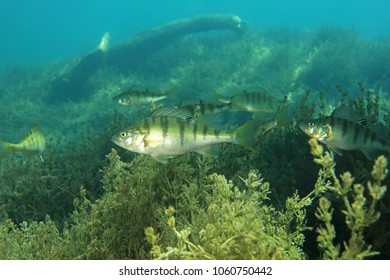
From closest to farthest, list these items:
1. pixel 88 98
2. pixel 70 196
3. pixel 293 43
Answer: pixel 70 196, pixel 88 98, pixel 293 43

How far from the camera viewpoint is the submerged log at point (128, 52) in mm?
21016

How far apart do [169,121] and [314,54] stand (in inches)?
687

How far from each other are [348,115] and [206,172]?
1.87 meters

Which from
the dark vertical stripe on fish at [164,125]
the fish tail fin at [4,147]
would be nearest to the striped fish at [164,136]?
the dark vertical stripe on fish at [164,125]

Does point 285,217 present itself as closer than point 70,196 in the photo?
Yes

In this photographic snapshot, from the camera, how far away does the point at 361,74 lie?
17.7 metres

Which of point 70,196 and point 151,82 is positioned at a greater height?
point 151,82

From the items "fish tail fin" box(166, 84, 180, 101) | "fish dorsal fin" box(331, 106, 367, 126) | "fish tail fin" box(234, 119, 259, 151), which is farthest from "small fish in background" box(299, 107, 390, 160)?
"fish tail fin" box(166, 84, 180, 101)

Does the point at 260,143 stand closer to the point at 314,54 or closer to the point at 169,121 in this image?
the point at 169,121

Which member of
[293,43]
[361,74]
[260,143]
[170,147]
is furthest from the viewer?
[293,43]

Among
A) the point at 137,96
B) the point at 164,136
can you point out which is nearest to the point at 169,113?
the point at 164,136

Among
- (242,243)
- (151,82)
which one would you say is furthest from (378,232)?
(151,82)

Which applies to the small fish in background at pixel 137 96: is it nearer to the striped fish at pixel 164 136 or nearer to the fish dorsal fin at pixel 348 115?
the striped fish at pixel 164 136

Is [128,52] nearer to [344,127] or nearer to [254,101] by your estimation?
[254,101]
